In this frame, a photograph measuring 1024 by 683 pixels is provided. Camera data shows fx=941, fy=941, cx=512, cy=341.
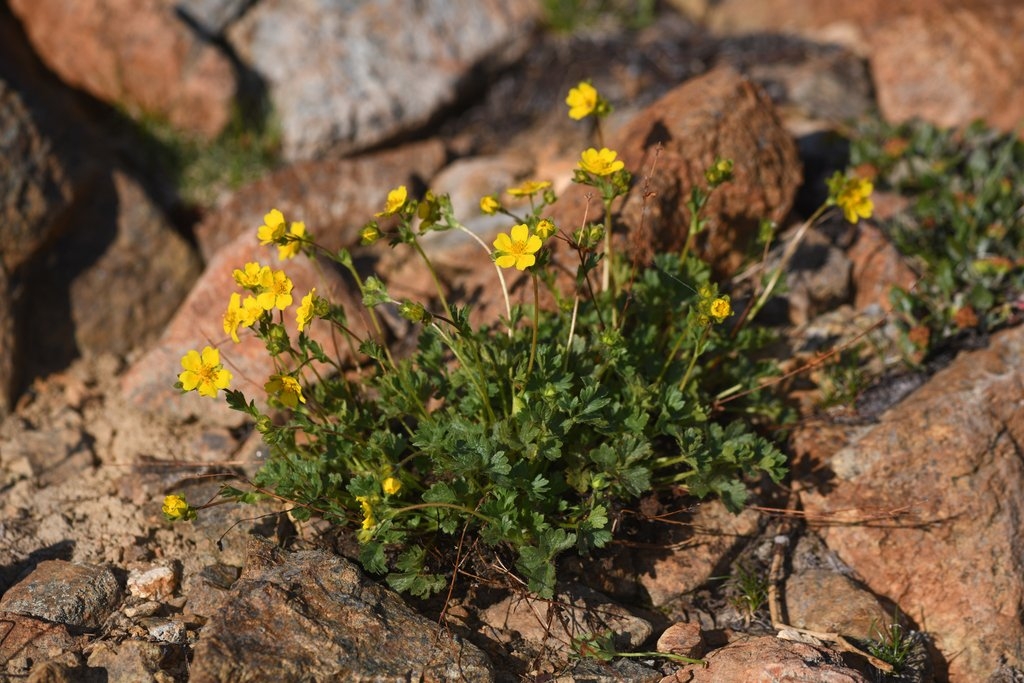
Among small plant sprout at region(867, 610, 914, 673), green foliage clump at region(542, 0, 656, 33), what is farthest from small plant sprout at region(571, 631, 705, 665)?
green foliage clump at region(542, 0, 656, 33)

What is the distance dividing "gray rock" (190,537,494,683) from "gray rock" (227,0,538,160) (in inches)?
138

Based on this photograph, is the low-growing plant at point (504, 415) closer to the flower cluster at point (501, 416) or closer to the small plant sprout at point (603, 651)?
the flower cluster at point (501, 416)

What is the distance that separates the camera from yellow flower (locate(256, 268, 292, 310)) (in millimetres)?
3420

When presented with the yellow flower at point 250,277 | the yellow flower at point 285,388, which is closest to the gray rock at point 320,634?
the yellow flower at point 285,388

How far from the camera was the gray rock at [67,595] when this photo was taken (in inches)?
135

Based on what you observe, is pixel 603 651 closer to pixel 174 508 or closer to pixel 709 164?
pixel 174 508

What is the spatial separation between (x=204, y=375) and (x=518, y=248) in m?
1.21

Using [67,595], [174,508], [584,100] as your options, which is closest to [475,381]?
[174,508]

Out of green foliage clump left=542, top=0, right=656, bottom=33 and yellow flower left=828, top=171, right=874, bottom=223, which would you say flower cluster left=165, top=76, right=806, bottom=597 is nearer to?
yellow flower left=828, top=171, right=874, bottom=223

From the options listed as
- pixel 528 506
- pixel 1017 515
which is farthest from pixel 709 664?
pixel 1017 515

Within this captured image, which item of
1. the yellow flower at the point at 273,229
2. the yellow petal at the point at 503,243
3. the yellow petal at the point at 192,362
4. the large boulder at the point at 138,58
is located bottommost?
the yellow petal at the point at 192,362

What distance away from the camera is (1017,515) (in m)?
3.93

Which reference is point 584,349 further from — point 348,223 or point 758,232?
point 348,223

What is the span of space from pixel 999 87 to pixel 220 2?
17.4 ft
